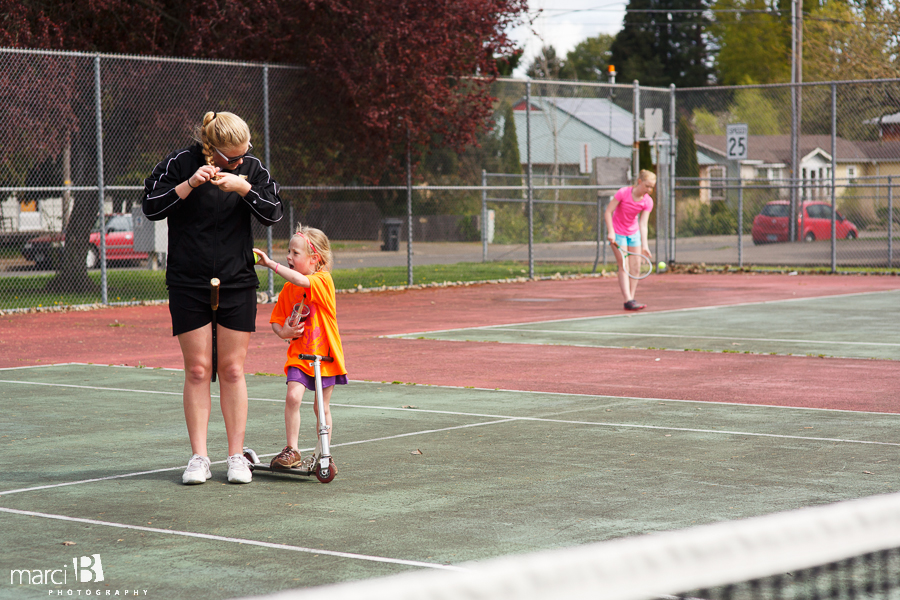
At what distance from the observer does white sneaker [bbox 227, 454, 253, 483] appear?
6.21 metres

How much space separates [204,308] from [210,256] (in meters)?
0.27

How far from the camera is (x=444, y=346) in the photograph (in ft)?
41.2

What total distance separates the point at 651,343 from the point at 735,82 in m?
73.7

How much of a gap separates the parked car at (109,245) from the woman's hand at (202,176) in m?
13.8

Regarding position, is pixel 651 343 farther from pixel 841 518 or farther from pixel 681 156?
pixel 681 156

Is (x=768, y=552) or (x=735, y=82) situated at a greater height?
(x=735, y=82)

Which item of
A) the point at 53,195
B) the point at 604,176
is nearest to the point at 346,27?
the point at 53,195

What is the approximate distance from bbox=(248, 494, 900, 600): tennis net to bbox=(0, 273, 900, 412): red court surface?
20.3 feet

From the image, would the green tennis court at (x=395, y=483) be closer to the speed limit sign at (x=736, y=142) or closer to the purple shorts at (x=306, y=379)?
the purple shorts at (x=306, y=379)

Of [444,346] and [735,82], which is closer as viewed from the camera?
[444,346]

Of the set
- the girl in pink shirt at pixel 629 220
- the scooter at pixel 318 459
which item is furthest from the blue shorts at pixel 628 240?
the scooter at pixel 318 459

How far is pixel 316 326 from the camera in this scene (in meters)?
6.42

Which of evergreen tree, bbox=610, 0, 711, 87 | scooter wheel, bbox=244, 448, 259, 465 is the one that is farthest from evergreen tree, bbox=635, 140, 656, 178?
evergreen tree, bbox=610, 0, 711, 87

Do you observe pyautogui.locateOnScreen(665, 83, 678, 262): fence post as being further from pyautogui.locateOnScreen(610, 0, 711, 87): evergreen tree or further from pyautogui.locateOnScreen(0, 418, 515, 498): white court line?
pyautogui.locateOnScreen(610, 0, 711, 87): evergreen tree
